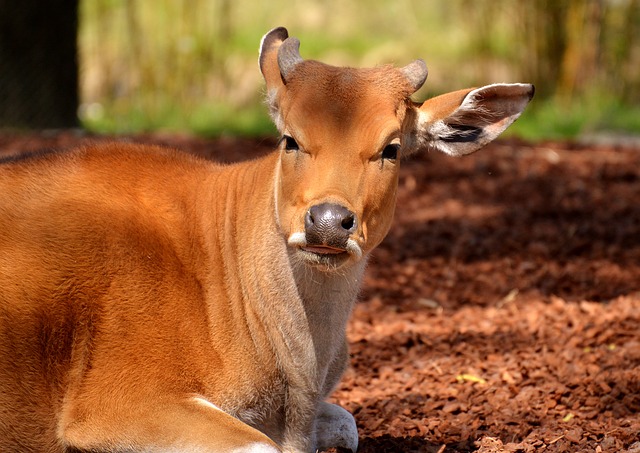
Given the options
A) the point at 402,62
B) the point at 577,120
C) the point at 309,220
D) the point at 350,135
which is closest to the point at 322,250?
the point at 309,220

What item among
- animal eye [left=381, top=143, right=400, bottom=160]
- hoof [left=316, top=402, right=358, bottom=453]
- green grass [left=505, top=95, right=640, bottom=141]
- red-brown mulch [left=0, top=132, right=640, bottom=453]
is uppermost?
animal eye [left=381, top=143, right=400, bottom=160]

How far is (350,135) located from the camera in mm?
4012

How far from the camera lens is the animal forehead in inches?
160

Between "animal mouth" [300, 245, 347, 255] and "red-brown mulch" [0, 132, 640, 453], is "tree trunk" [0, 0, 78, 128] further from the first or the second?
"animal mouth" [300, 245, 347, 255]

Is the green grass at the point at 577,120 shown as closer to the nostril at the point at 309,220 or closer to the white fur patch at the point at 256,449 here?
the nostril at the point at 309,220

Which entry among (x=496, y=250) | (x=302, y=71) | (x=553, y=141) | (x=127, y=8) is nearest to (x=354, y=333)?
(x=496, y=250)

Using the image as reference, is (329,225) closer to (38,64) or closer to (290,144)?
(290,144)

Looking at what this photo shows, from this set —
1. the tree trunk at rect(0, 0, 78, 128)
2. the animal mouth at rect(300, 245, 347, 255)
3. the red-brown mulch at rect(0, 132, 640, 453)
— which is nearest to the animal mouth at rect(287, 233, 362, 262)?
the animal mouth at rect(300, 245, 347, 255)

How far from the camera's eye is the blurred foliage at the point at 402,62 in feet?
40.1

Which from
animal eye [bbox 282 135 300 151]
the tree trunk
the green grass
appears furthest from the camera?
the green grass

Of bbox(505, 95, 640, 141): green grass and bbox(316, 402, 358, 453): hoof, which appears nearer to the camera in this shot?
bbox(316, 402, 358, 453): hoof

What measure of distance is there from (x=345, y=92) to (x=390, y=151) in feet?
0.98

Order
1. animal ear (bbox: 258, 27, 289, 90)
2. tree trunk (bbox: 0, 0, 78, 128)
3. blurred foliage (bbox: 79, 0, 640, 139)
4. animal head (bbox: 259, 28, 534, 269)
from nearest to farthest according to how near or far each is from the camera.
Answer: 1. animal head (bbox: 259, 28, 534, 269)
2. animal ear (bbox: 258, 27, 289, 90)
3. tree trunk (bbox: 0, 0, 78, 128)
4. blurred foliage (bbox: 79, 0, 640, 139)

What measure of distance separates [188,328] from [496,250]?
4135mm
